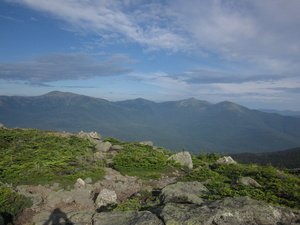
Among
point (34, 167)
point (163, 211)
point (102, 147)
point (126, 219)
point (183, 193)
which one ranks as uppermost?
point (163, 211)

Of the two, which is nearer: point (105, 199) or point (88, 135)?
point (105, 199)

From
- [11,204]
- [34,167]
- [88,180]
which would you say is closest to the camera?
[11,204]

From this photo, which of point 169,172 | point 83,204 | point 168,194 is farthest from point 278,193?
point 83,204

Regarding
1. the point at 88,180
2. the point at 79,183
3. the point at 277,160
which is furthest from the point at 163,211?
the point at 277,160

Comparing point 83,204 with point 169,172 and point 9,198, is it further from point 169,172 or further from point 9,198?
point 169,172

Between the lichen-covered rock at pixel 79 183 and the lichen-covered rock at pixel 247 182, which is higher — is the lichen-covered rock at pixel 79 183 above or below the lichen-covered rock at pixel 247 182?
below

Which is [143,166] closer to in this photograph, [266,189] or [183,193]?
[183,193]

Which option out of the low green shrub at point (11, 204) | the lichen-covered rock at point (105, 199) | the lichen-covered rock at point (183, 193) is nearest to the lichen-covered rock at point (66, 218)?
the low green shrub at point (11, 204)

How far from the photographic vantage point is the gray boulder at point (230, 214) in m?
6.20

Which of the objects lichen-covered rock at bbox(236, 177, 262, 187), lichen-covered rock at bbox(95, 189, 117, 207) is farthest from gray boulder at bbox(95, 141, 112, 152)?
lichen-covered rock at bbox(236, 177, 262, 187)

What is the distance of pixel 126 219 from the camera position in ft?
21.2

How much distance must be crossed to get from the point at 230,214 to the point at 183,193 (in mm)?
3192

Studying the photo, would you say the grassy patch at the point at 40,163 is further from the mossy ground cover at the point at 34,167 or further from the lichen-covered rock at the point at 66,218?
the lichen-covered rock at the point at 66,218

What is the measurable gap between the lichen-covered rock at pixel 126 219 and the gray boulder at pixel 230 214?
39cm
